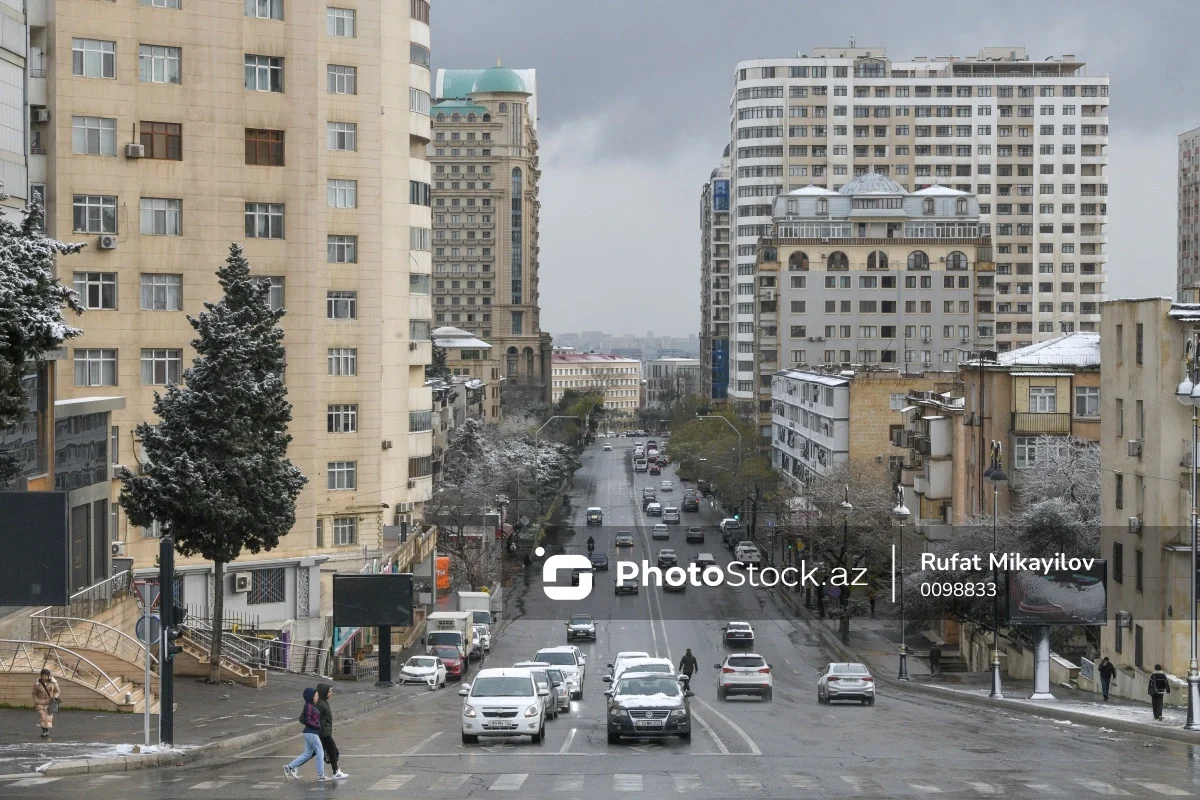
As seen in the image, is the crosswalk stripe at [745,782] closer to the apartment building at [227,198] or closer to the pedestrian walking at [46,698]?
the pedestrian walking at [46,698]

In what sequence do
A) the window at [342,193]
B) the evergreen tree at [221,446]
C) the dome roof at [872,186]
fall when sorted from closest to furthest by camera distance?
the evergreen tree at [221,446]
the window at [342,193]
the dome roof at [872,186]

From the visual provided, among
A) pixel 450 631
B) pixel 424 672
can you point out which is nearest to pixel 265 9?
pixel 424 672

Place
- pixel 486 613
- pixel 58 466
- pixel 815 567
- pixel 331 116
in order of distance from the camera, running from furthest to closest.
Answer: pixel 815 567, pixel 486 613, pixel 331 116, pixel 58 466

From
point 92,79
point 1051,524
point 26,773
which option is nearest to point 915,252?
point 1051,524

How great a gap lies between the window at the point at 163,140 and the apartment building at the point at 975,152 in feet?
402

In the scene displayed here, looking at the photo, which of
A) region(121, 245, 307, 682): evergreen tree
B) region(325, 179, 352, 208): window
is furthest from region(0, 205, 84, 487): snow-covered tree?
region(325, 179, 352, 208): window

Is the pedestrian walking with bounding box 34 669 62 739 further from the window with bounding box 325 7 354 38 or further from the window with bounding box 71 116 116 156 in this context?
the window with bounding box 325 7 354 38

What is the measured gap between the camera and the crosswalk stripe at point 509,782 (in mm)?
21922

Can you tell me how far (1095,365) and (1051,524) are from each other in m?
11.7

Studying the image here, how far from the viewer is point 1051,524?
55375 mm

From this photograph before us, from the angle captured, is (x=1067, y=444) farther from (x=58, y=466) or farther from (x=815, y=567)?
(x=58, y=466)

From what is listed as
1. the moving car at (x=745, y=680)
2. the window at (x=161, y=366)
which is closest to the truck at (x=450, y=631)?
the window at (x=161, y=366)

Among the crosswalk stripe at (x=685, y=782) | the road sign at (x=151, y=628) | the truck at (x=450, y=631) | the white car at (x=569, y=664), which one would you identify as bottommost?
the truck at (x=450, y=631)

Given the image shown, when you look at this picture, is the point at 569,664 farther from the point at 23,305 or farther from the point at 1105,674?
the point at 23,305
